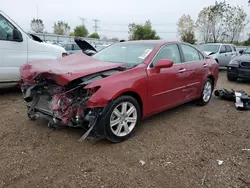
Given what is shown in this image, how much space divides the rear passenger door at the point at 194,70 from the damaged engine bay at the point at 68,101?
5.75ft

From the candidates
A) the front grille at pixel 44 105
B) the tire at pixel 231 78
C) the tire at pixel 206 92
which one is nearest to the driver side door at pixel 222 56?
the tire at pixel 231 78

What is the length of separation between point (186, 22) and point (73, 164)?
39.0 metres

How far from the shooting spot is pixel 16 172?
263 cm

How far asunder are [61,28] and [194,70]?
6114 centimetres

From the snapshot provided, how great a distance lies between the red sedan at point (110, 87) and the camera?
3.10 meters

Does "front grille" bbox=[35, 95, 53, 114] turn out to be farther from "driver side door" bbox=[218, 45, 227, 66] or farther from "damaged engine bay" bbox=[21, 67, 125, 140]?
"driver side door" bbox=[218, 45, 227, 66]

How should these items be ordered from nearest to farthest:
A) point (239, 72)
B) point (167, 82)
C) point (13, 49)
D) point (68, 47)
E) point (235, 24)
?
point (167, 82) → point (13, 49) → point (239, 72) → point (68, 47) → point (235, 24)

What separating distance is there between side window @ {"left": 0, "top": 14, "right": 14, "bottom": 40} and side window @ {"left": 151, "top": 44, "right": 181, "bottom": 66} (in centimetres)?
365

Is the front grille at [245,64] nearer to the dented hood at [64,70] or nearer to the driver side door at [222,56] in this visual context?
the driver side door at [222,56]

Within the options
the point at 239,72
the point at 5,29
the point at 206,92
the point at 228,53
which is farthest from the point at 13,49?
the point at 228,53

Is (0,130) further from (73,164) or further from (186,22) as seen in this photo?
(186,22)

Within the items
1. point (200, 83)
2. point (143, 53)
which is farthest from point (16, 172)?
point (200, 83)

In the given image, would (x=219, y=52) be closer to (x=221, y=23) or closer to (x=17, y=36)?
(x=17, y=36)

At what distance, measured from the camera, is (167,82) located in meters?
4.05
